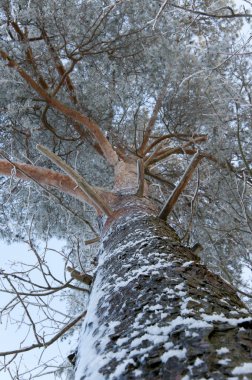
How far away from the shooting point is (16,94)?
545 cm

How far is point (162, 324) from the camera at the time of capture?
956 millimetres

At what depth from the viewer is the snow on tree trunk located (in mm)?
769

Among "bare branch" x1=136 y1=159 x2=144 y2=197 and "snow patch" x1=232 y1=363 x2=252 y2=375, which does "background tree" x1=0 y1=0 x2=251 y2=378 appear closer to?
"bare branch" x1=136 y1=159 x2=144 y2=197

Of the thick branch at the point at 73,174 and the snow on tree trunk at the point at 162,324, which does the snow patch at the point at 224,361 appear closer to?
the snow on tree trunk at the point at 162,324

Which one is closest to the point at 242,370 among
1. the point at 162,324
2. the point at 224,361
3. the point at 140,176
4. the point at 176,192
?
the point at 224,361

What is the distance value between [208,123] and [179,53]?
1.12 m

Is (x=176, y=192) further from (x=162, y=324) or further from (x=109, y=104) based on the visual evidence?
(x=109, y=104)

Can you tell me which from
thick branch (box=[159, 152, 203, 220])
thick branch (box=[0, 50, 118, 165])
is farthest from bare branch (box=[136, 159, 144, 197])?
thick branch (box=[0, 50, 118, 165])

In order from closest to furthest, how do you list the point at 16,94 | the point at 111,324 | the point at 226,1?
the point at 111,324
the point at 16,94
the point at 226,1

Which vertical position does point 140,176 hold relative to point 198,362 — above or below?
above

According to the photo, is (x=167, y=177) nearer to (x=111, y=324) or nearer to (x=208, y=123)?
(x=208, y=123)

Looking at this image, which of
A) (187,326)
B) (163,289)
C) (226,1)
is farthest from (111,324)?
(226,1)

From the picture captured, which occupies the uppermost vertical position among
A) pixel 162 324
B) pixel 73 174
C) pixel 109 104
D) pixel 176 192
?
pixel 109 104

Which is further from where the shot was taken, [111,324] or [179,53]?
[179,53]
